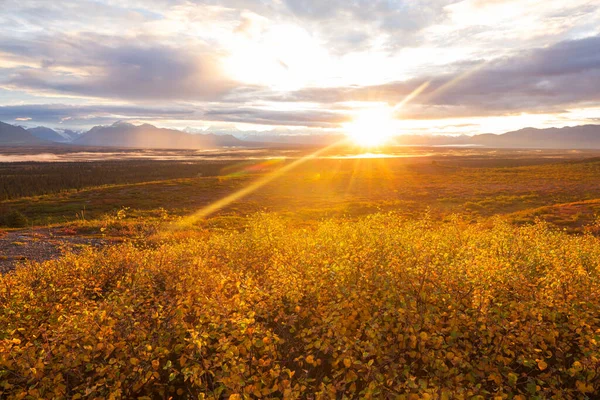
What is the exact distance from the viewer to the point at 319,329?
22.9 ft

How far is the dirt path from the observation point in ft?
64.0

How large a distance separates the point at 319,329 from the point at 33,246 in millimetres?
24510

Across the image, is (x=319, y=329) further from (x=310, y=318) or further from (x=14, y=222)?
(x=14, y=222)

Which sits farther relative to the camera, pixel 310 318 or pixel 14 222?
pixel 14 222

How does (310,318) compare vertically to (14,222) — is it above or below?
above

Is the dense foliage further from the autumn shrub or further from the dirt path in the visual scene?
the autumn shrub

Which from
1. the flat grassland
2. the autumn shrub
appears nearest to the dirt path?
the flat grassland

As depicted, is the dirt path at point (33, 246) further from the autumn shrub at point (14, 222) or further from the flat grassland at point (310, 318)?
the autumn shrub at point (14, 222)

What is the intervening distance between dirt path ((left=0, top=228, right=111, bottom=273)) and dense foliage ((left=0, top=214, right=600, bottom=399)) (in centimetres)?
1028

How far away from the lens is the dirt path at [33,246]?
19.5 m

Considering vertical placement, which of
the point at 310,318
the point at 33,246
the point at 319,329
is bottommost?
the point at 33,246

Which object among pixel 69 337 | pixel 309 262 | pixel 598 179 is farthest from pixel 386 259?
pixel 598 179

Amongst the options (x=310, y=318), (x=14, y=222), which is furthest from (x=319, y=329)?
(x=14, y=222)

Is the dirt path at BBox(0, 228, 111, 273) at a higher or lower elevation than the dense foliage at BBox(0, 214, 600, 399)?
lower
